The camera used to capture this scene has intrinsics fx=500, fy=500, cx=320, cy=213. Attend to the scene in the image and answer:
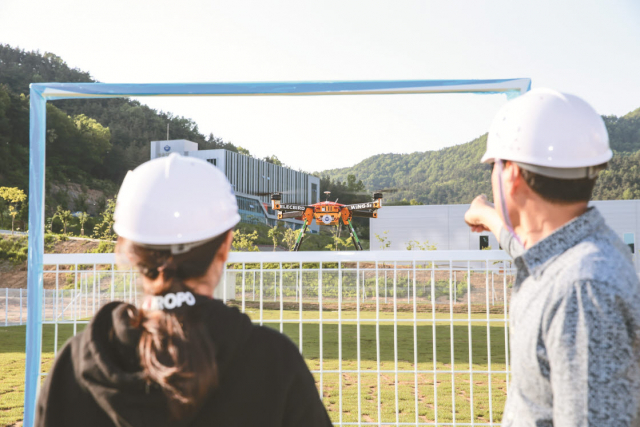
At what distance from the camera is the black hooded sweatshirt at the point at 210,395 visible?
3.09 feet

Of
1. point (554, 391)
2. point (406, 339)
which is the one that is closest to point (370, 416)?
point (554, 391)

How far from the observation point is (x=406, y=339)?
11016 mm

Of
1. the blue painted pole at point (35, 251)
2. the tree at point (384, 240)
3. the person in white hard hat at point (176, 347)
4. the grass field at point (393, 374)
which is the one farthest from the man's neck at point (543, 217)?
the tree at point (384, 240)

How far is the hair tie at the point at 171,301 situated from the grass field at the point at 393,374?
1.63 metres

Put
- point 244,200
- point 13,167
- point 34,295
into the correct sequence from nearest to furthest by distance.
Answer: point 34,295
point 13,167
point 244,200

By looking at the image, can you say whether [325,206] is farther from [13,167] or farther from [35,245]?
[13,167]

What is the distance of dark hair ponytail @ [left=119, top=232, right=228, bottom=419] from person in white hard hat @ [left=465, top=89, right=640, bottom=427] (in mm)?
643

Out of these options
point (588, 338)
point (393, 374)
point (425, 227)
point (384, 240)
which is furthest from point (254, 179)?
point (588, 338)

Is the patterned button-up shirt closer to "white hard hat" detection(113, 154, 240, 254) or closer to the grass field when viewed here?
"white hard hat" detection(113, 154, 240, 254)

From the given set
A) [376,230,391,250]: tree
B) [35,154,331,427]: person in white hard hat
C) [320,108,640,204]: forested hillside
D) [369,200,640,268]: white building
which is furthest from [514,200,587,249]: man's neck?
[320,108,640,204]: forested hillside

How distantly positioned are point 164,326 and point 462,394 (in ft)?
18.8

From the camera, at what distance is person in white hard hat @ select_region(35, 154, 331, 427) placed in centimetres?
92

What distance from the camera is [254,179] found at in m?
66.6

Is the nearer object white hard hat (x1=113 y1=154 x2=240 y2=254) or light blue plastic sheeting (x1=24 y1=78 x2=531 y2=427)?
white hard hat (x1=113 y1=154 x2=240 y2=254)
